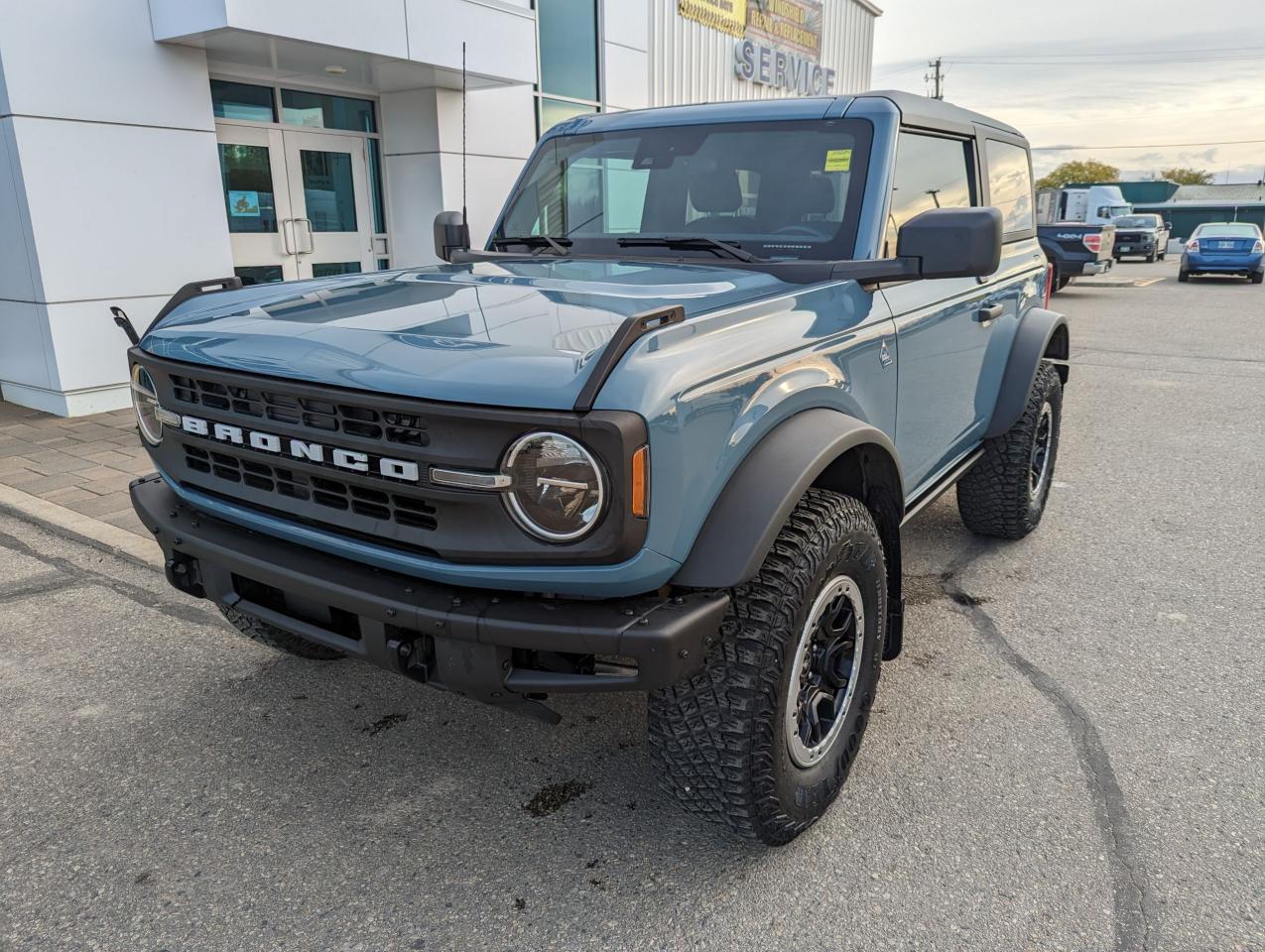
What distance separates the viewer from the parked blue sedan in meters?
22.0

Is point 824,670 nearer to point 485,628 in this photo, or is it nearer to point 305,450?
point 485,628

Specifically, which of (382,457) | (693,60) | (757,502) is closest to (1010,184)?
(757,502)

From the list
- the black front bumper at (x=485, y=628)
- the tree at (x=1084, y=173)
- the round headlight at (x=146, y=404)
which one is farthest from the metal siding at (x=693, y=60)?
the tree at (x=1084, y=173)

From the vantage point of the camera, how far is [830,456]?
→ 7.65ft

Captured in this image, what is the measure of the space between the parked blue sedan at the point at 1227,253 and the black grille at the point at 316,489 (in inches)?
985

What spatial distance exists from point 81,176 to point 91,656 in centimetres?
515

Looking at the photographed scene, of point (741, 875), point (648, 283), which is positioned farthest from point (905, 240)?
point (741, 875)

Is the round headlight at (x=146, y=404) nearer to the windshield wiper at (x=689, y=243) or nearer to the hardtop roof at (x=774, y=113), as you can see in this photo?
the windshield wiper at (x=689, y=243)

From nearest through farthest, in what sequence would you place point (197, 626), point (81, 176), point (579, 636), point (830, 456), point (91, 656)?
point (579, 636)
point (830, 456)
point (91, 656)
point (197, 626)
point (81, 176)

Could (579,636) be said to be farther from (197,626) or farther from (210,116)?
(210,116)

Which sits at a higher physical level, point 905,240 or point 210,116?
point 210,116

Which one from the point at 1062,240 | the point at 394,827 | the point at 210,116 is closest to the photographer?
the point at 394,827

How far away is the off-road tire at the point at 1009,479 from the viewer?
4.37 metres

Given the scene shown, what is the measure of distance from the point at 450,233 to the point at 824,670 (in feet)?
8.39
